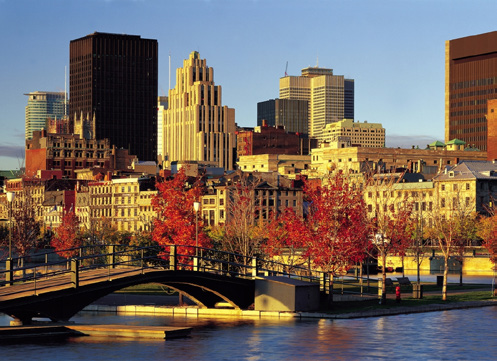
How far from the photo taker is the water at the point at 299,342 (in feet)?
168

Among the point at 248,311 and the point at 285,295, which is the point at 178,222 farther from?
the point at 285,295

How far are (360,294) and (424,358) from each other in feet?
91.5

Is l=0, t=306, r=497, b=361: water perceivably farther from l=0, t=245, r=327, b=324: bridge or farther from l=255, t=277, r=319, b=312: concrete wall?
l=255, t=277, r=319, b=312: concrete wall

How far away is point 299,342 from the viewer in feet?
183

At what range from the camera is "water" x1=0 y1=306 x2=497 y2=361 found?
2021 inches

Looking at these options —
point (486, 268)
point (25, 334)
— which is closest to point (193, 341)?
point (25, 334)

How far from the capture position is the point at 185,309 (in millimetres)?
71688

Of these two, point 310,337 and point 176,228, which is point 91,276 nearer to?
point 310,337

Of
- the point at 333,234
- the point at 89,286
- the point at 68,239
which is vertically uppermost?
the point at 333,234

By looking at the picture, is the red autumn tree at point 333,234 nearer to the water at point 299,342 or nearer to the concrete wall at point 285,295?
the concrete wall at point 285,295

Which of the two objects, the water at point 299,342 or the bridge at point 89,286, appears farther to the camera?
the bridge at point 89,286

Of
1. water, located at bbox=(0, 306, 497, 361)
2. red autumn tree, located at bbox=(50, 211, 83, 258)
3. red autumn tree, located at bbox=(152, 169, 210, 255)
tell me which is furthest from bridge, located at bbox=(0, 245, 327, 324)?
red autumn tree, located at bbox=(50, 211, 83, 258)

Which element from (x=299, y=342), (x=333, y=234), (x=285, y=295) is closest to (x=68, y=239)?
(x=333, y=234)

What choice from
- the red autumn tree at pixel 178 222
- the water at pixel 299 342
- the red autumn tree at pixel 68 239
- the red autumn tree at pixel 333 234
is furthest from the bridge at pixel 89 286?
the red autumn tree at pixel 68 239
